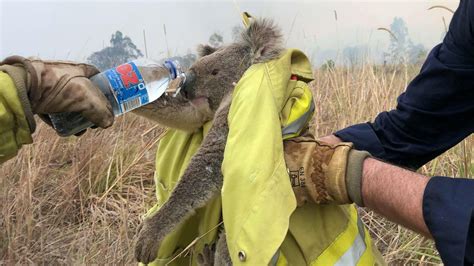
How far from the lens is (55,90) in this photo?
5.06ft

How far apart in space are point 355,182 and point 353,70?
368 centimetres

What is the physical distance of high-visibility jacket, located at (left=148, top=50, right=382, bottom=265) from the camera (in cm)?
131

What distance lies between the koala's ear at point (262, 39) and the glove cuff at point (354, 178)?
1.44 ft

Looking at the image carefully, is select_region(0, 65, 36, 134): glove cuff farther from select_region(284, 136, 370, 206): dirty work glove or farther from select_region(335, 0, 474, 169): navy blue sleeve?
select_region(335, 0, 474, 169): navy blue sleeve

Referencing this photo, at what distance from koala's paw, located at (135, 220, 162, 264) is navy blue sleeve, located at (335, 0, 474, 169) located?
825 mm

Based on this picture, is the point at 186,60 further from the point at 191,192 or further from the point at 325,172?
the point at 325,172

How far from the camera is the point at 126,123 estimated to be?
471cm

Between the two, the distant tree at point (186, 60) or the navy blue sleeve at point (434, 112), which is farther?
the distant tree at point (186, 60)

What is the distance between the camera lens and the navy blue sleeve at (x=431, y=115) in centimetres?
196

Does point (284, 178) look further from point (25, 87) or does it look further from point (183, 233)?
point (25, 87)

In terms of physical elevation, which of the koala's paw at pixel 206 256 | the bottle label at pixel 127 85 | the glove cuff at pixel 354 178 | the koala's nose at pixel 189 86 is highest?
the bottle label at pixel 127 85

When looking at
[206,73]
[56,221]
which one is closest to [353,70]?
[56,221]

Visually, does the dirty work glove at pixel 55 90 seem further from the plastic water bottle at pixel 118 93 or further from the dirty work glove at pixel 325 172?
the dirty work glove at pixel 325 172

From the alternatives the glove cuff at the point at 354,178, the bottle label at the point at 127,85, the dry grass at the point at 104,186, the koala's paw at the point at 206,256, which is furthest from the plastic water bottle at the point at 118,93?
the dry grass at the point at 104,186
